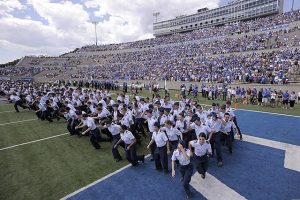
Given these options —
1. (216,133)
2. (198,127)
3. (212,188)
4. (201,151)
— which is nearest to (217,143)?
(216,133)

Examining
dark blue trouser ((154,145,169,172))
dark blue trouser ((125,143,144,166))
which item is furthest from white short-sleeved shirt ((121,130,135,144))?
dark blue trouser ((154,145,169,172))

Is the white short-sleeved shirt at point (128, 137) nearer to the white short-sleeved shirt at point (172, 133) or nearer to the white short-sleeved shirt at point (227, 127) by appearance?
the white short-sleeved shirt at point (172, 133)

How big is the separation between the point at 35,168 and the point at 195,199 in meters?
6.20

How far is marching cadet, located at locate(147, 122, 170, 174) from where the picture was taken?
7629 mm

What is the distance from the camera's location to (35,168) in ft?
29.0

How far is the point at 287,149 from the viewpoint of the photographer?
9578 mm

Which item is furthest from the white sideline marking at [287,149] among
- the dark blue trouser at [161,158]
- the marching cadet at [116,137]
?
the marching cadet at [116,137]

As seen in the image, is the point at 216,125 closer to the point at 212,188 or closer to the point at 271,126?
the point at 212,188

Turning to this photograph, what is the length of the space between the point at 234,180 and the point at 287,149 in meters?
3.84

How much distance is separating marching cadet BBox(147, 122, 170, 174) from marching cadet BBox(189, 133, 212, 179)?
0.90m

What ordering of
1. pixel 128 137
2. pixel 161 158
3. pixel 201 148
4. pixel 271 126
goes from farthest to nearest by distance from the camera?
pixel 271 126 → pixel 128 137 → pixel 161 158 → pixel 201 148

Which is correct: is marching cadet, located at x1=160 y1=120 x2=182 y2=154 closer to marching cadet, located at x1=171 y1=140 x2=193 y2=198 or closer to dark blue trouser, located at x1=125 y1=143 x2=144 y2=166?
dark blue trouser, located at x1=125 y1=143 x2=144 y2=166

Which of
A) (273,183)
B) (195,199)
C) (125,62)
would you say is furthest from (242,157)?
(125,62)

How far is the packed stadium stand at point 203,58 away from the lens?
2949 cm
